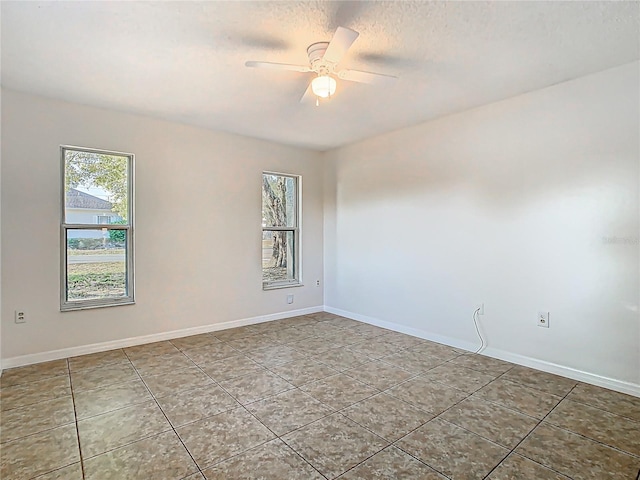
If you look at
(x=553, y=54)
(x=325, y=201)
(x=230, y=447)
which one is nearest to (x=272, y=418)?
(x=230, y=447)

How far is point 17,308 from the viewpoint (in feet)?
10.2

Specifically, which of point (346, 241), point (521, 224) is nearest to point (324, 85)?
point (521, 224)

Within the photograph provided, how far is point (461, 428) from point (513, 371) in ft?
3.99

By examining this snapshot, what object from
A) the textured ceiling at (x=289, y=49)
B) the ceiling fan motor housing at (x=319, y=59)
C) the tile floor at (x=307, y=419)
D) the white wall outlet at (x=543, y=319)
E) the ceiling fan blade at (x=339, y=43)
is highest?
the textured ceiling at (x=289, y=49)

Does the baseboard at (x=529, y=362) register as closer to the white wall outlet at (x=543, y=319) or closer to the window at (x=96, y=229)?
the white wall outlet at (x=543, y=319)

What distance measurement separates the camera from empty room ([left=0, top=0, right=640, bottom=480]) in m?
1.98

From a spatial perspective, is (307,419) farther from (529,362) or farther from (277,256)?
(277,256)

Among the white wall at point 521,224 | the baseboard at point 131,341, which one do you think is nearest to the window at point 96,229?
the baseboard at point 131,341

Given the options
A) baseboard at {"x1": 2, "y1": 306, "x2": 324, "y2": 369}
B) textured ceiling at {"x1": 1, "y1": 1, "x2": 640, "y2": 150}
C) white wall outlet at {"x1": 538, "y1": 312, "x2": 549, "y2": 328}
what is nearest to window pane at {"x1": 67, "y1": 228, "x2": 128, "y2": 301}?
baseboard at {"x1": 2, "y1": 306, "x2": 324, "y2": 369}

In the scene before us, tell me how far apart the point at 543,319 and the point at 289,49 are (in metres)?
3.05

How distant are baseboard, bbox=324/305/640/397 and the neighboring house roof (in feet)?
11.3

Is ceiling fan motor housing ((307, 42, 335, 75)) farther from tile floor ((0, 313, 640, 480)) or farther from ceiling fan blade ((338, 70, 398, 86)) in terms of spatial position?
tile floor ((0, 313, 640, 480))

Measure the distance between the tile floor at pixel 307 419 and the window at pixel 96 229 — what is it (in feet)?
2.16

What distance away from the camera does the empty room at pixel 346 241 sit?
1977 mm
